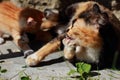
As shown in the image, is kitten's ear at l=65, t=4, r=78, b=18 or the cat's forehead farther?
kitten's ear at l=65, t=4, r=78, b=18

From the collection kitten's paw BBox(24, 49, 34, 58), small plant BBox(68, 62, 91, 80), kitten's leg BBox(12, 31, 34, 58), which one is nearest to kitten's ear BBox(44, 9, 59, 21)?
kitten's leg BBox(12, 31, 34, 58)

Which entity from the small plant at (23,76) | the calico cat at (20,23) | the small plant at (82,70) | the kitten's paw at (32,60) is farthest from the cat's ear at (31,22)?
the small plant at (82,70)

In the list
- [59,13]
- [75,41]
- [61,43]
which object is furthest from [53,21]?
[75,41]

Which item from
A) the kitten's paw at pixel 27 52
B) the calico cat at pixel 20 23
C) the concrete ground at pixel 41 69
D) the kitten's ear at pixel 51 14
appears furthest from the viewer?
the kitten's ear at pixel 51 14

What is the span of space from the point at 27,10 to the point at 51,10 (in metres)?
0.33

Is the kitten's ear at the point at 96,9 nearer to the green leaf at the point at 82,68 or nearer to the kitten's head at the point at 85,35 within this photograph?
the kitten's head at the point at 85,35

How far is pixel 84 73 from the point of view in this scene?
452 cm

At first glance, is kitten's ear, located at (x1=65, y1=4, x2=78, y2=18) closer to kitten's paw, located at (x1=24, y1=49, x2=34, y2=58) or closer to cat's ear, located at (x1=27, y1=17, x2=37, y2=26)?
cat's ear, located at (x1=27, y1=17, x2=37, y2=26)

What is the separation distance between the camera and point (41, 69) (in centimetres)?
487

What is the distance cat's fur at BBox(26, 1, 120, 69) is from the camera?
185 inches

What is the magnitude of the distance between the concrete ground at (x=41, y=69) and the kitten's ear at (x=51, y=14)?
474mm

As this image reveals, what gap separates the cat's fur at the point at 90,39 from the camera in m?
4.71

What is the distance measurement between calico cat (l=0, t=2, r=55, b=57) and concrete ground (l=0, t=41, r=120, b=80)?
153mm

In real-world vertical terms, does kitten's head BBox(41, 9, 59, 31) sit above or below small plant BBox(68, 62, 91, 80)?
above
